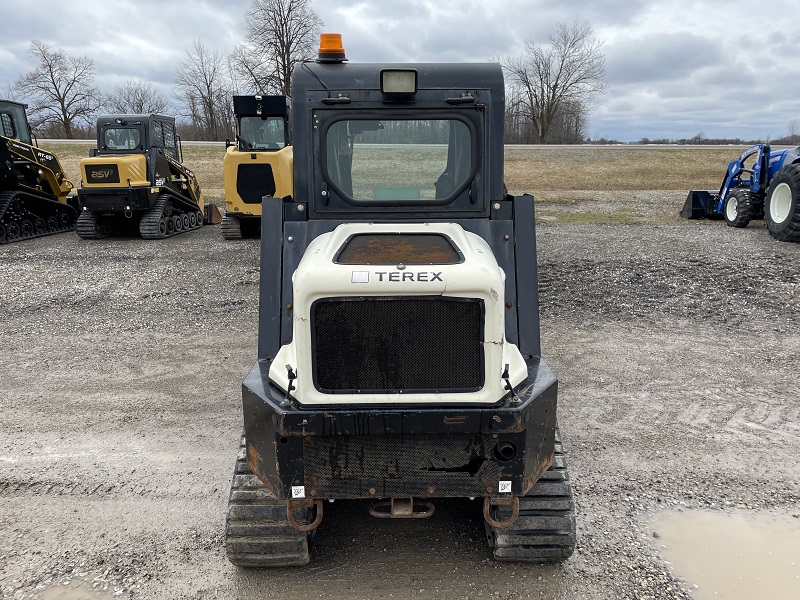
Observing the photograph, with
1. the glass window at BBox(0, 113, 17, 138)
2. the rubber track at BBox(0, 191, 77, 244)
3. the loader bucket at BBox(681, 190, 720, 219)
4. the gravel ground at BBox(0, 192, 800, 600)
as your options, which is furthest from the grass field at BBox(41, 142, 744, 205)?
the gravel ground at BBox(0, 192, 800, 600)

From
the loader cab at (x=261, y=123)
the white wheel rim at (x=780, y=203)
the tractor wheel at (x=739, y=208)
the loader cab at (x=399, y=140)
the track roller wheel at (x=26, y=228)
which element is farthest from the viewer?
the tractor wheel at (x=739, y=208)

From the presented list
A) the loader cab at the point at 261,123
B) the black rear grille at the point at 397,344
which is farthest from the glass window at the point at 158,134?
the black rear grille at the point at 397,344

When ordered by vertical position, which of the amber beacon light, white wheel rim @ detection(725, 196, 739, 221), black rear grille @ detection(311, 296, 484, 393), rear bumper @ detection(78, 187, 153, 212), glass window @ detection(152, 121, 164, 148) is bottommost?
white wheel rim @ detection(725, 196, 739, 221)

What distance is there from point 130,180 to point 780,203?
14.7 meters

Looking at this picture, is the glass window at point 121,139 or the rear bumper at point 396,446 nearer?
the rear bumper at point 396,446

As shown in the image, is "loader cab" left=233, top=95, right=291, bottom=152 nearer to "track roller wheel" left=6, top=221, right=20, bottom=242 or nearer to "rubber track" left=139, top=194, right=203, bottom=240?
"rubber track" left=139, top=194, right=203, bottom=240

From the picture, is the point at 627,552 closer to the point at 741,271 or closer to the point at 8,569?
the point at 8,569

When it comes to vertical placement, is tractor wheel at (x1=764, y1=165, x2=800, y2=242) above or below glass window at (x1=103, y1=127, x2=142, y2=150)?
below

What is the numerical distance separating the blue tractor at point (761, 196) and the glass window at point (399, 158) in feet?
38.1

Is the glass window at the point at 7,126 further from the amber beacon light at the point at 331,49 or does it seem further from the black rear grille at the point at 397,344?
the black rear grille at the point at 397,344

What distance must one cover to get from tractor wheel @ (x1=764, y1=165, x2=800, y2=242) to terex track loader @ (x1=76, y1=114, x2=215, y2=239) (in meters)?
13.7

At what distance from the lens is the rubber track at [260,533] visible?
3.25 metres

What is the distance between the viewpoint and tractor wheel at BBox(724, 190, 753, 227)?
15.0 metres

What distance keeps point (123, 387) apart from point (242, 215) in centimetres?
842
